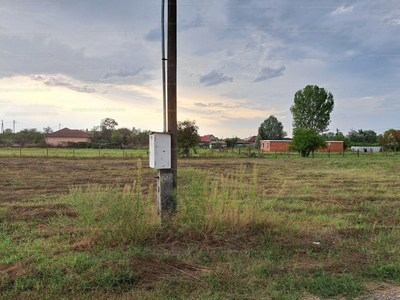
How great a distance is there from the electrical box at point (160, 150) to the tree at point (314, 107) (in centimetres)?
6278

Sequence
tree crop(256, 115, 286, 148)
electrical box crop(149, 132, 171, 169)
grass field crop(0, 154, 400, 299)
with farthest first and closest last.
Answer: tree crop(256, 115, 286, 148)
electrical box crop(149, 132, 171, 169)
grass field crop(0, 154, 400, 299)

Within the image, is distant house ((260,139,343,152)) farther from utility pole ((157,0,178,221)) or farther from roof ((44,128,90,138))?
utility pole ((157,0,178,221))

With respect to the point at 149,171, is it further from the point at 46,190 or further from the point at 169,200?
the point at 169,200

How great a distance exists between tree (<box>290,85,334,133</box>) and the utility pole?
6236 centimetres

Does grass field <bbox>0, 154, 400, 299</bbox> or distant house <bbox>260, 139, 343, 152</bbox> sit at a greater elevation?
distant house <bbox>260, 139, 343, 152</bbox>

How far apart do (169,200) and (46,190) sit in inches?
291

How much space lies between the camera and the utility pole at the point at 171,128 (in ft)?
16.8

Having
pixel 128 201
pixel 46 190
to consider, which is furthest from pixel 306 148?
pixel 128 201

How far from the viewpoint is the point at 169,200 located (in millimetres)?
5137

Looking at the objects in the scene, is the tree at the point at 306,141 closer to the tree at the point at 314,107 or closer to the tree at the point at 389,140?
the tree at the point at 389,140

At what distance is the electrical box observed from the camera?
16.4ft

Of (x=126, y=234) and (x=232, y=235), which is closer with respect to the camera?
(x=126, y=234)

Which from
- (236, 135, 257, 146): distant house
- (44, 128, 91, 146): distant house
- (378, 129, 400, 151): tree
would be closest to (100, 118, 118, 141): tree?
(44, 128, 91, 146): distant house

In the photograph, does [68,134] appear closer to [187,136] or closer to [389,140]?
[187,136]
